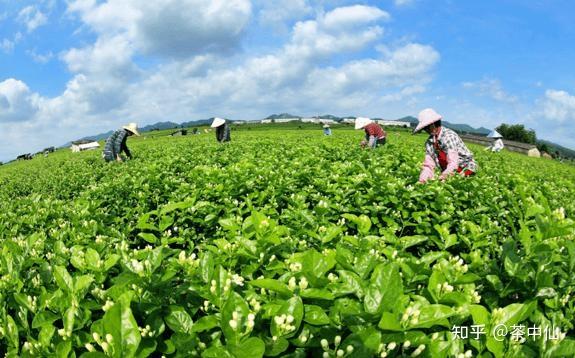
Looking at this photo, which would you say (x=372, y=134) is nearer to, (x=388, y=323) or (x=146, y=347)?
(x=388, y=323)

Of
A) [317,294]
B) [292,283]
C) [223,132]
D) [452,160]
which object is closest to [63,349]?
[292,283]

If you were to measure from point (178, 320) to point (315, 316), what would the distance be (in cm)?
71

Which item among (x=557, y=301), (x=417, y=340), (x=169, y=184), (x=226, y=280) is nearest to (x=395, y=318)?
(x=417, y=340)

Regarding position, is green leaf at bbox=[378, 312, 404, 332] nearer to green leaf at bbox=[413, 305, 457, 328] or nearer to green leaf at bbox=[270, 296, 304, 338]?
green leaf at bbox=[413, 305, 457, 328]

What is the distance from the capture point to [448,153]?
785cm

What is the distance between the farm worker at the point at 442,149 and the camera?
25.6 ft

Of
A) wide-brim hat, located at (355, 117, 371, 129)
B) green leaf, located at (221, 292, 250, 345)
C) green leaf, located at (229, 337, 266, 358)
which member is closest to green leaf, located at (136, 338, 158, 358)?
green leaf, located at (221, 292, 250, 345)

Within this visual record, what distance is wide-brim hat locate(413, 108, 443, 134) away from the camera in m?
7.89

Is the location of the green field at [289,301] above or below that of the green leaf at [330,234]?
below

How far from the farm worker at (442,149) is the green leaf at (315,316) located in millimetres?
6353

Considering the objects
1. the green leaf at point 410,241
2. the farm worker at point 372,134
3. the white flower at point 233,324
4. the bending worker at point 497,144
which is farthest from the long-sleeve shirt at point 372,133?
the bending worker at point 497,144

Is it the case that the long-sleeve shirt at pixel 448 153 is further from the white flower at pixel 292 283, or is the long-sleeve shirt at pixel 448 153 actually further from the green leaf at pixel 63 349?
the green leaf at pixel 63 349

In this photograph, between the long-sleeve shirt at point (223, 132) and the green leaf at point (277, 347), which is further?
the long-sleeve shirt at point (223, 132)

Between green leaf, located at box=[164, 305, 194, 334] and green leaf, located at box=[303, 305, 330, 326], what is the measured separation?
58 centimetres
